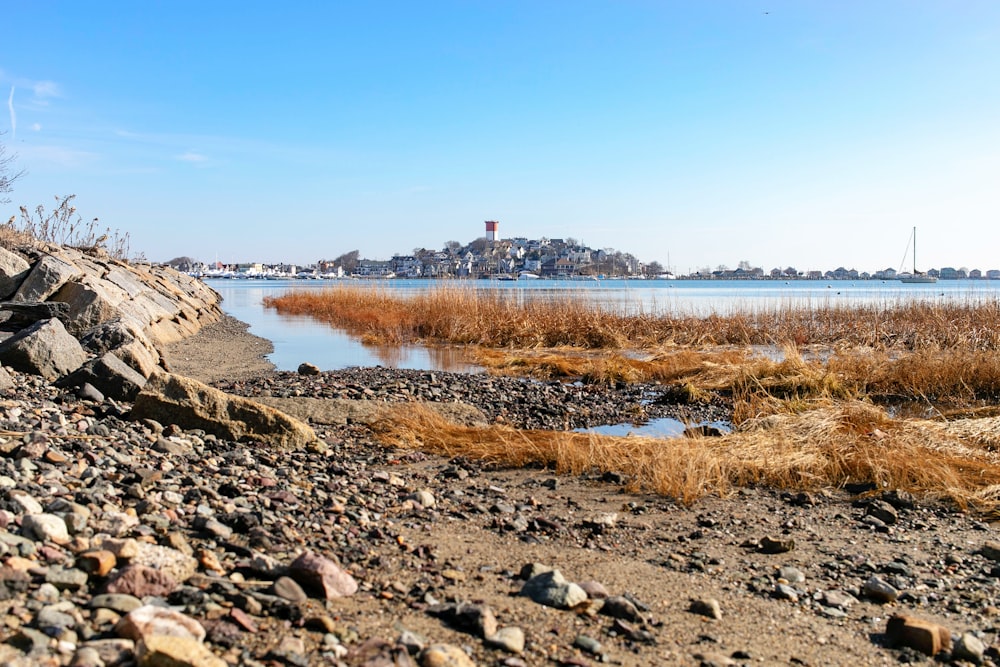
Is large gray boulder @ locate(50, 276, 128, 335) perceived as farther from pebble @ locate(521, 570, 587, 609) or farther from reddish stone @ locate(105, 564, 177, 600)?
pebble @ locate(521, 570, 587, 609)

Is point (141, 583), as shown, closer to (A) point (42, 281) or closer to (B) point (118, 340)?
(B) point (118, 340)

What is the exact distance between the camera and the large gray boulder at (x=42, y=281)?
9.98 metres

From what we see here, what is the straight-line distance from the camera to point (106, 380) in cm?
627

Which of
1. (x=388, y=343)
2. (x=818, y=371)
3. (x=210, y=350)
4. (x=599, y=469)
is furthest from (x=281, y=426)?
(x=388, y=343)

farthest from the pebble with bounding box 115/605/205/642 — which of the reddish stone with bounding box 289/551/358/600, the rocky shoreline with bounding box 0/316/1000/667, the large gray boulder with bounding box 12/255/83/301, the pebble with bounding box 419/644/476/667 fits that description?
the large gray boulder with bounding box 12/255/83/301

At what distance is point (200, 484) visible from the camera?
4.27m

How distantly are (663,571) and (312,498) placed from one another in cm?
205

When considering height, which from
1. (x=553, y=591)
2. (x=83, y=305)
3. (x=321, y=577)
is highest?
(x=83, y=305)

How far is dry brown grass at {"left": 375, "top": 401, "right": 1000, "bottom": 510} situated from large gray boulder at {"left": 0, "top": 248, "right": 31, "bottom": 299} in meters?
6.37

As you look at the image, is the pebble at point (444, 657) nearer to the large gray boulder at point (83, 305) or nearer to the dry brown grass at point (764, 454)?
the dry brown grass at point (764, 454)

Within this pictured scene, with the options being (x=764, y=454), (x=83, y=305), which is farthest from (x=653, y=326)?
(x=83, y=305)

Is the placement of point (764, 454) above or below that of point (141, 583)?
below

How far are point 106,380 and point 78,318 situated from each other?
4.03 metres

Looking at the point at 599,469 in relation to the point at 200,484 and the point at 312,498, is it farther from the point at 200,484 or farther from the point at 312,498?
the point at 200,484
